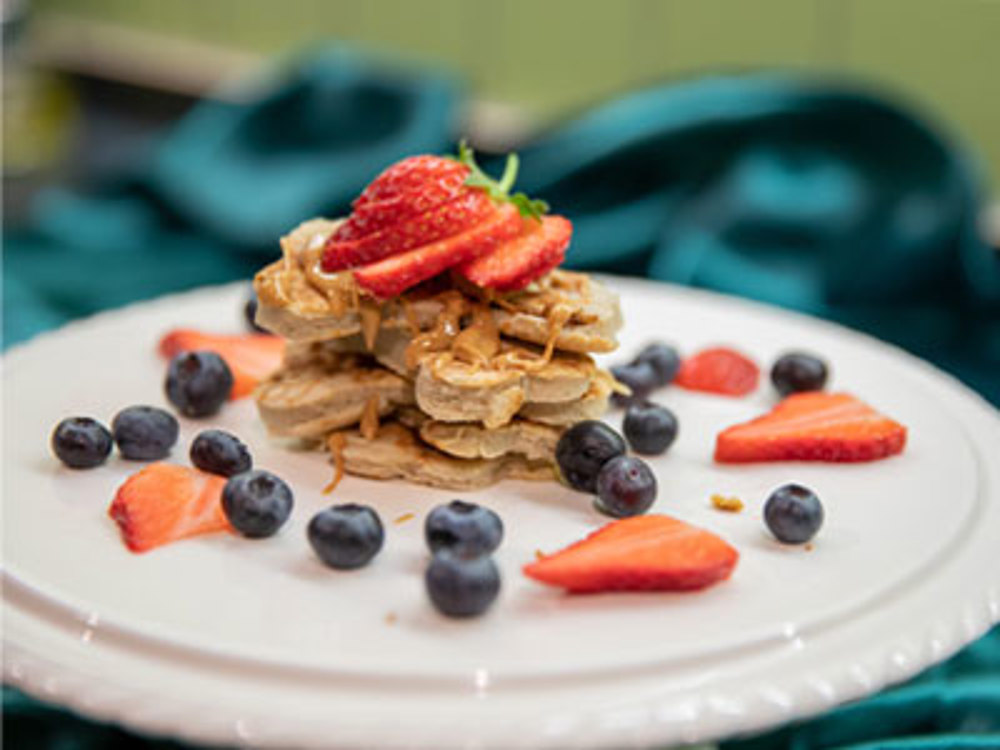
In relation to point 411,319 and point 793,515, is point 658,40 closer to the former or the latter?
point 411,319

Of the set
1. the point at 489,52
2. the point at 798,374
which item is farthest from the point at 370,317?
the point at 489,52

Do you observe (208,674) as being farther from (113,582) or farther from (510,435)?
(510,435)

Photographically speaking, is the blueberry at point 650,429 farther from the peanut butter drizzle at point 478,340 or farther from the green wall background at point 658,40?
the green wall background at point 658,40

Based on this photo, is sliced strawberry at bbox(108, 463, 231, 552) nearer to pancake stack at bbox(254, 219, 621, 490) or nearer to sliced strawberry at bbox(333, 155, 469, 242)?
pancake stack at bbox(254, 219, 621, 490)

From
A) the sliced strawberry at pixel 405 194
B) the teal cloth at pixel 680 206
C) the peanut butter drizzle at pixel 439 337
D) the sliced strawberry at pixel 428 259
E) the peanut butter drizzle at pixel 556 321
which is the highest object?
the sliced strawberry at pixel 405 194

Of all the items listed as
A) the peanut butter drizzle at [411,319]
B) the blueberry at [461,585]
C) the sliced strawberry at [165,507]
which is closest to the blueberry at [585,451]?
the peanut butter drizzle at [411,319]

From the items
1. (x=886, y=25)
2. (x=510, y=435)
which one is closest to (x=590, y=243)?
(x=886, y=25)

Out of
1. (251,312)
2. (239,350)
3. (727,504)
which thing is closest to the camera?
(727,504)
